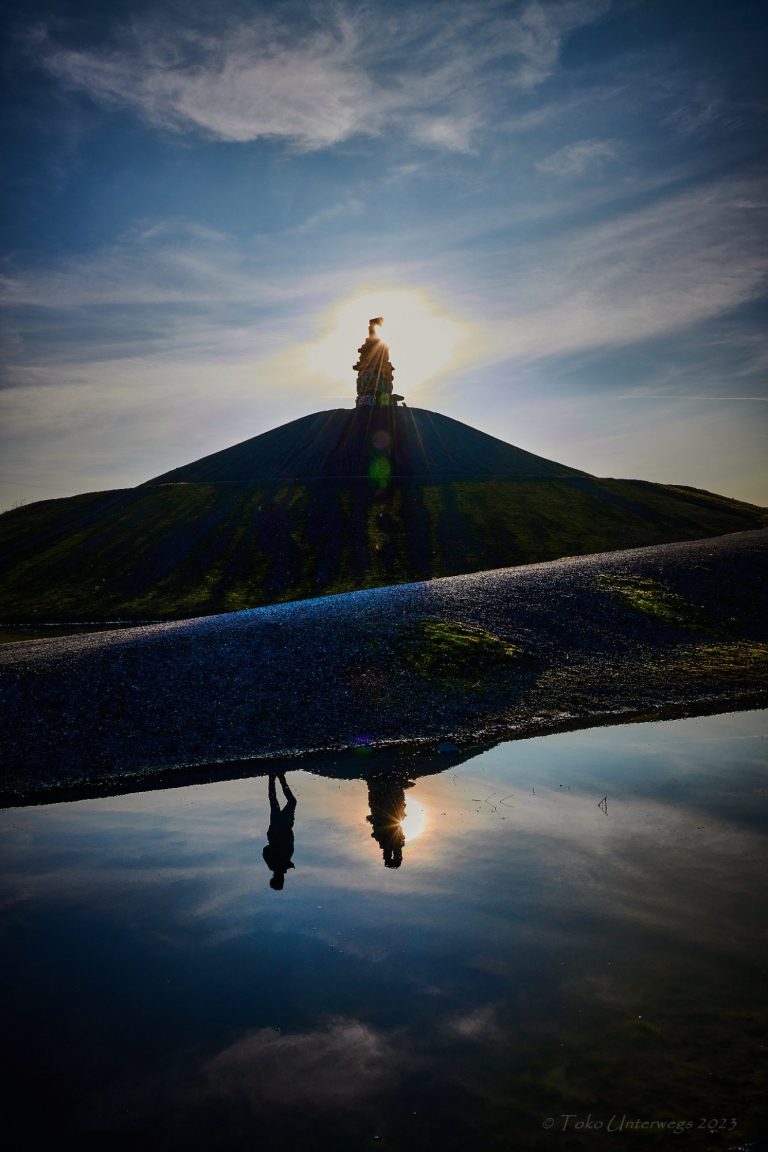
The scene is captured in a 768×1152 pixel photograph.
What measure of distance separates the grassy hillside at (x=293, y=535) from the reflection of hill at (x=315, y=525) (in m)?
0.34

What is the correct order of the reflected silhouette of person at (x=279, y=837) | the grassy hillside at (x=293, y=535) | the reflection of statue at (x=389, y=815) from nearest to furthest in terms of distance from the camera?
1. the reflected silhouette of person at (x=279, y=837)
2. the reflection of statue at (x=389, y=815)
3. the grassy hillside at (x=293, y=535)

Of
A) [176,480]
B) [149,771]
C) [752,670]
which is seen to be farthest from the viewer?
[176,480]

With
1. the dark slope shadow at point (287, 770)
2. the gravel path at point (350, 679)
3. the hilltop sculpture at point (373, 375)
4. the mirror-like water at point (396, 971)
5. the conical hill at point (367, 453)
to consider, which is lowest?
the mirror-like water at point (396, 971)

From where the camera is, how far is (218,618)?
119 ft

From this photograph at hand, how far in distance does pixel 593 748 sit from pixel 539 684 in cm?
627

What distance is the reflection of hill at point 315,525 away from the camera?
76.1 meters

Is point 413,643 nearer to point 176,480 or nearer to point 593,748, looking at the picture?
point 593,748

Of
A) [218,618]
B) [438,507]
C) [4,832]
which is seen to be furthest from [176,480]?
[4,832]

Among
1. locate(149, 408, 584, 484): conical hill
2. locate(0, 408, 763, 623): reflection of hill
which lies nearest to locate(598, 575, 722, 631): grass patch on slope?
locate(0, 408, 763, 623): reflection of hill

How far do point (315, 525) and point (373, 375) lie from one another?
250 feet

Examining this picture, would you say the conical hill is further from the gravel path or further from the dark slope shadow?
the dark slope shadow

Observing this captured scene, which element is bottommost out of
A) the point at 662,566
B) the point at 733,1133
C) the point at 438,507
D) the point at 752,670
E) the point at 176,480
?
the point at 733,1133

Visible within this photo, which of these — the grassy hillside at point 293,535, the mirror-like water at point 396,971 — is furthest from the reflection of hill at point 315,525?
the mirror-like water at point 396,971

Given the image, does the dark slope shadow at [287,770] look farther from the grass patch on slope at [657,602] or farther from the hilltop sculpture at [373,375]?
the hilltop sculpture at [373,375]
